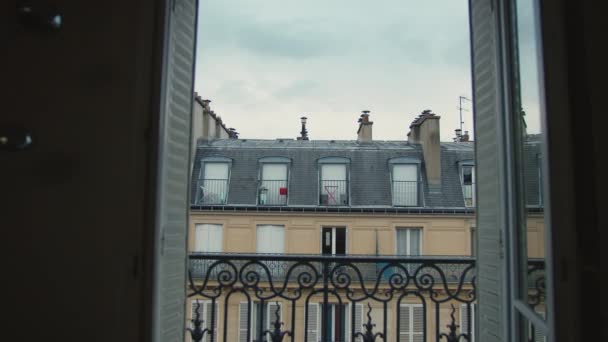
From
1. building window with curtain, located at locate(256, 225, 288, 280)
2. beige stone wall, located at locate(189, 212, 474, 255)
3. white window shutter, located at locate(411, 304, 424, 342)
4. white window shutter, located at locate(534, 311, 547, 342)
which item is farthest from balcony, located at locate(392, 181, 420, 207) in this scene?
white window shutter, located at locate(534, 311, 547, 342)

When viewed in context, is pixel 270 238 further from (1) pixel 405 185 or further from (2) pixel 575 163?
(2) pixel 575 163

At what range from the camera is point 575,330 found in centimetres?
98

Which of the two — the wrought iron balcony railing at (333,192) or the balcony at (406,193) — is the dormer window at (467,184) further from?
the wrought iron balcony railing at (333,192)

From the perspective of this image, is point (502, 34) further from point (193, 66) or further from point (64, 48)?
point (64, 48)

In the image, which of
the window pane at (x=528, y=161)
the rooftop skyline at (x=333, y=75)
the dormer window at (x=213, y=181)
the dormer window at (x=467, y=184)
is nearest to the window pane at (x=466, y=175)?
the dormer window at (x=467, y=184)

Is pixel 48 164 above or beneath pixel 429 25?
beneath

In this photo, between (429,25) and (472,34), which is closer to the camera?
(472,34)

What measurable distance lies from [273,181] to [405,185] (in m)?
3.50

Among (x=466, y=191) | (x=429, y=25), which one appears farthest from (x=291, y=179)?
(x=429, y=25)

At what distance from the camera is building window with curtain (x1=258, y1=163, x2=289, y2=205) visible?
1312 centimetres

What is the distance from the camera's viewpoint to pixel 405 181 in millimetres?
13195

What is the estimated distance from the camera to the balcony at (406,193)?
1302cm

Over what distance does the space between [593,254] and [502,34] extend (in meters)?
0.88

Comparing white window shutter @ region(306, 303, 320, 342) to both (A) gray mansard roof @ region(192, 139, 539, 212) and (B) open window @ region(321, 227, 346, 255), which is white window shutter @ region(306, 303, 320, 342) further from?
(A) gray mansard roof @ region(192, 139, 539, 212)
